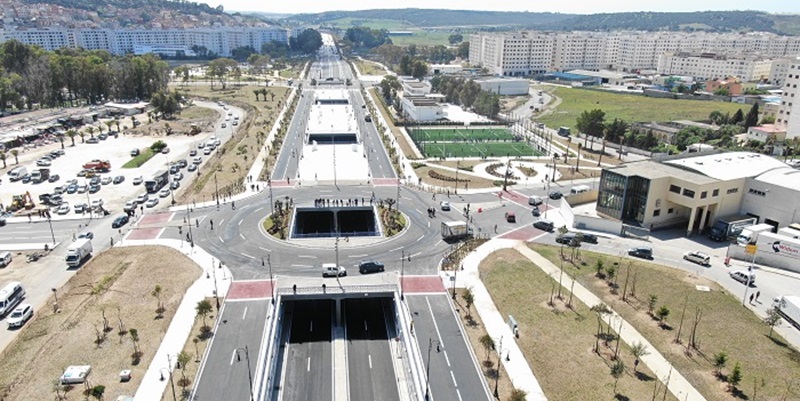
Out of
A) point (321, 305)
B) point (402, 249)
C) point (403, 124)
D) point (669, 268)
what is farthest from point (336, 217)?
point (403, 124)

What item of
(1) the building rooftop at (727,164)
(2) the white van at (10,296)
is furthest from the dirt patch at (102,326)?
(1) the building rooftop at (727,164)

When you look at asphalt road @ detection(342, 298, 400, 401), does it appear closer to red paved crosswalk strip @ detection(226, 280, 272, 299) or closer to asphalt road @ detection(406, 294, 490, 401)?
asphalt road @ detection(406, 294, 490, 401)

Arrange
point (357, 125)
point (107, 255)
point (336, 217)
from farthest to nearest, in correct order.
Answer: point (357, 125) → point (336, 217) → point (107, 255)

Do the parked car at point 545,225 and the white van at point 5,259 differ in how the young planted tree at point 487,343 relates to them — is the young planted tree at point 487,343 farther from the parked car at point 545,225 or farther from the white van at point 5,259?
the white van at point 5,259

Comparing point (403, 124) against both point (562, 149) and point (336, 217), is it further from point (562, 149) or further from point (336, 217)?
point (336, 217)

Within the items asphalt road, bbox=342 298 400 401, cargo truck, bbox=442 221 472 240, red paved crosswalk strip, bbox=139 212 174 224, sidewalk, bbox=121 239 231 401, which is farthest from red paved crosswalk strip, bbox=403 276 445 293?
red paved crosswalk strip, bbox=139 212 174 224

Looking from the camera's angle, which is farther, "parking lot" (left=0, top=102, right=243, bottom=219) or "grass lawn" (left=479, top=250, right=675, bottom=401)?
"parking lot" (left=0, top=102, right=243, bottom=219)
